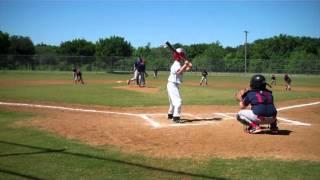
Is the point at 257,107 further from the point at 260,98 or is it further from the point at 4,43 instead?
the point at 4,43

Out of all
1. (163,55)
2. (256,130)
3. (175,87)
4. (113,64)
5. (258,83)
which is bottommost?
(256,130)

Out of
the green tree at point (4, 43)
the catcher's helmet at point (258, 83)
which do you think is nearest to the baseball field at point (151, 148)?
the catcher's helmet at point (258, 83)

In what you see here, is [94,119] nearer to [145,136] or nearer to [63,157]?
[145,136]

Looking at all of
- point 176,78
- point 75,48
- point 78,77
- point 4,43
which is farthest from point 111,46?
point 176,78

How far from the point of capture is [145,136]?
8.72 meters

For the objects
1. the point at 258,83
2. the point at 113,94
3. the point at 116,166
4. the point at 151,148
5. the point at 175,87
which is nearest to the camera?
the point at 116,166

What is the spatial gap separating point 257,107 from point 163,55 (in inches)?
3132

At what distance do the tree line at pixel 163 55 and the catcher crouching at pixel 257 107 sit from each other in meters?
60.3

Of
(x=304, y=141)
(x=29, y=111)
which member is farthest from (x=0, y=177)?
(x=29, y=111)

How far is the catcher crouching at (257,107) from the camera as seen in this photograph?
8680mm

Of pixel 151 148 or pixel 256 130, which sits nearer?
pixel 151 148

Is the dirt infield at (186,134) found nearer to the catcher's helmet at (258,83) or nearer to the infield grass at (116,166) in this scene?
the infield grass at (116,166)

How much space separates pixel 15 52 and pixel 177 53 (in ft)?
267

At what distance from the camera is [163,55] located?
87812mm
